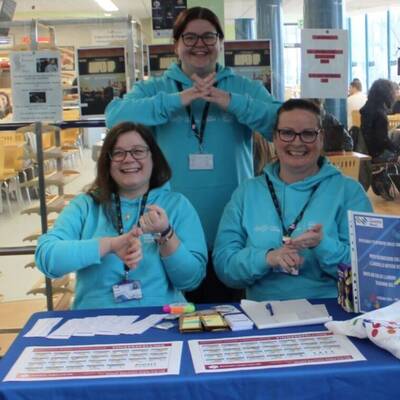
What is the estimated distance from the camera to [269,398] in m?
1.24

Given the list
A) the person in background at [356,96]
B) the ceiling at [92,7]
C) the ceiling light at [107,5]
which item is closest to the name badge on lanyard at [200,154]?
the person in background at [356,96]

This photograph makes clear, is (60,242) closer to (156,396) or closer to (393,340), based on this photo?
(156,396)

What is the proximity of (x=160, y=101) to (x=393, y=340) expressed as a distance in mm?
1218

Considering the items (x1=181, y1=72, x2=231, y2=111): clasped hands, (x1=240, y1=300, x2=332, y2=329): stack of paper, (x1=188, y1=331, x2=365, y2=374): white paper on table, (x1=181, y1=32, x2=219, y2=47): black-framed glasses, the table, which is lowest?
the table

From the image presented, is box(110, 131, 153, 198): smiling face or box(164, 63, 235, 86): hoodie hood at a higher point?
box(164, 63, 235, 86): hoodie hood

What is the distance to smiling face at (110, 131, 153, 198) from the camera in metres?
1.90

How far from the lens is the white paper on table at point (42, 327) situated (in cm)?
154

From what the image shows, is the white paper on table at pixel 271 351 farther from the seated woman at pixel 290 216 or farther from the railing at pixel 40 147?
the railing at pixel 40 147

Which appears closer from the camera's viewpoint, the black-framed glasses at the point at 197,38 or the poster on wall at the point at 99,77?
the black-framed glasses at the point at 197,38

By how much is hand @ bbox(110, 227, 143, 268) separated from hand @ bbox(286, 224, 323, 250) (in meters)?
0.45

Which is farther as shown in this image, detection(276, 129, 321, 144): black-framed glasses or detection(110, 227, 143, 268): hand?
detection(276, 129, 321, 144): black-framed glasses

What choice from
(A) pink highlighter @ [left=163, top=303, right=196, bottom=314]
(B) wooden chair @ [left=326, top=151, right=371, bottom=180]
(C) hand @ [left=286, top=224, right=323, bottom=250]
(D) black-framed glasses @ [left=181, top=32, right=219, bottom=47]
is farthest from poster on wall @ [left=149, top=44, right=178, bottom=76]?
(A) pink highlighter @ [left=163, top=303, right=196, bottom=314]

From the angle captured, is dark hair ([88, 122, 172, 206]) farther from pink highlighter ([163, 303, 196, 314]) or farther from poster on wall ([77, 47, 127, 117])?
poster on wall ([77, 47, 127, 117])

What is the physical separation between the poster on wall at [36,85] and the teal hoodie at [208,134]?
2.05 ft
